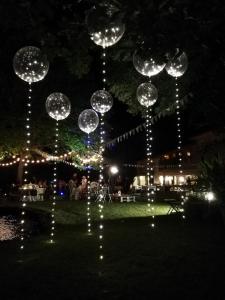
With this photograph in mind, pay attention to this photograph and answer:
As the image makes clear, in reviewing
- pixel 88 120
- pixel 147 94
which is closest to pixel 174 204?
pixel 88 120

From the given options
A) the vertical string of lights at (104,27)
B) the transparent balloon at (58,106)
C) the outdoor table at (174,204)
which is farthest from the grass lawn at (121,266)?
the outdoor table at (174,204)

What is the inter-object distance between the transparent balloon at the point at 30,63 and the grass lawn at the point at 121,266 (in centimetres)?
341

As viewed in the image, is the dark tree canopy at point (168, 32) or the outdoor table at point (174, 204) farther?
the outdoor table at point (174, 204)

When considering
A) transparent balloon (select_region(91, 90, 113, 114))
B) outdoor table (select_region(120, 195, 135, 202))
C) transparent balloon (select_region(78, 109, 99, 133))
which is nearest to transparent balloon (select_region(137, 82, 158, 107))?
transparent balloon (select_region(91, 90, 113, 114))

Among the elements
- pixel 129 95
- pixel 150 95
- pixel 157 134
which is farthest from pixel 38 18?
pixel 157 134

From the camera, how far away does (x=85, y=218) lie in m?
15.1

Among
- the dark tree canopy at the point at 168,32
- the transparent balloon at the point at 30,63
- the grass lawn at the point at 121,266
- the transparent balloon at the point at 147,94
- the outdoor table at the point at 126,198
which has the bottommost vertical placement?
the grass lawn at the point at 121,266

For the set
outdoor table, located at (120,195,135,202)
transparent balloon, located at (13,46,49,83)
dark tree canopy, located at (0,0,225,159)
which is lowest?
outdoor table, located at (120,195,135,202)

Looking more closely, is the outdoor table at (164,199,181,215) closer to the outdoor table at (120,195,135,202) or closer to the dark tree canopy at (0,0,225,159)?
the outdoor table at (120,195,135,202)

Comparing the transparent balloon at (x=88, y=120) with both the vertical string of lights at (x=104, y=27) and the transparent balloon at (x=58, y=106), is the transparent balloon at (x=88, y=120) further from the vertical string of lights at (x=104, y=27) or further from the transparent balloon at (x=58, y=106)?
the vertical string of lights at (x=104, y=27)

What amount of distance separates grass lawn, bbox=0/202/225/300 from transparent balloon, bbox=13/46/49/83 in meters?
3.41

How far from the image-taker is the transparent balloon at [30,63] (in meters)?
8.12

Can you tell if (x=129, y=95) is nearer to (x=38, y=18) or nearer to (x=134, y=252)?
(x=134, y=252)

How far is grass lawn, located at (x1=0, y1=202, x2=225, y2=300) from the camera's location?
17.7ft
